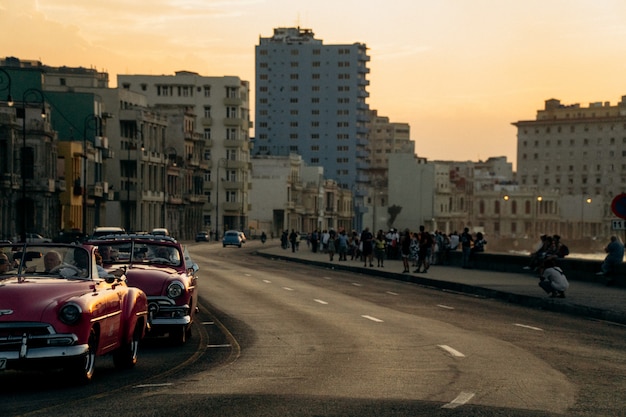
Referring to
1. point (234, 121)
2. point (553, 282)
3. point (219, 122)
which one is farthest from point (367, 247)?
point (219, 122)

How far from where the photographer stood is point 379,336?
2138 cm

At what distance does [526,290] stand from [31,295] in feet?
85.9

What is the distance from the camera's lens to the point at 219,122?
577 ft

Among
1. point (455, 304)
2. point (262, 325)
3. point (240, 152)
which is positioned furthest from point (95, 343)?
point (240, 152)

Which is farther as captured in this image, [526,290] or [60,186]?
[60,186]

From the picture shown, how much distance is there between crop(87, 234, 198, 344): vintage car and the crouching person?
51.4 feet

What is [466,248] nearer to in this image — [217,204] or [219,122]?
[217,204]

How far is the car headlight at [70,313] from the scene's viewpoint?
13305 millimetres

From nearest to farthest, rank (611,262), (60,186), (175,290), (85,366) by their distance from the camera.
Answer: (85,366)
(175,290)
(611,262)
(60,186)

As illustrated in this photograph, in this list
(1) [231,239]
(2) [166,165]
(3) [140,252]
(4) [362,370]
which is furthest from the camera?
(2) [166,165]

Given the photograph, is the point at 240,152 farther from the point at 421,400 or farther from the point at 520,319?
the point at 421,400

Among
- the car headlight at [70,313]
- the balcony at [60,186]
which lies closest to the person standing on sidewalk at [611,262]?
the car headlight at [70,313]

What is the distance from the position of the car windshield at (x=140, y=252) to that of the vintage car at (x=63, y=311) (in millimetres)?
4128

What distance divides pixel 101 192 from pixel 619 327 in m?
93.4
